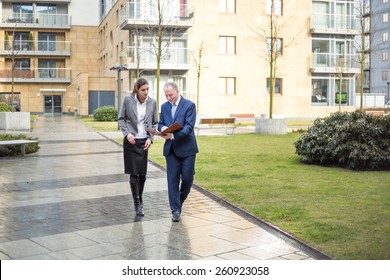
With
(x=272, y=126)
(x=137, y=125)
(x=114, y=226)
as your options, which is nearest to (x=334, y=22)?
(x=272, y=126)

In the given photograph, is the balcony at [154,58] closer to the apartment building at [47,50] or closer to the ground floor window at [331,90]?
the ground floor window at [331,90]

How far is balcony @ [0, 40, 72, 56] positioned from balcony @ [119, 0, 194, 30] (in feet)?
71.6

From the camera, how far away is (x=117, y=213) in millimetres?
8023

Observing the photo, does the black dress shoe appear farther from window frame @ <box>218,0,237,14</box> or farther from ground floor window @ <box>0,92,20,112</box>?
ground floor window @ <box>0,92,20,112</box>

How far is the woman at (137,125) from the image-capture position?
766cm

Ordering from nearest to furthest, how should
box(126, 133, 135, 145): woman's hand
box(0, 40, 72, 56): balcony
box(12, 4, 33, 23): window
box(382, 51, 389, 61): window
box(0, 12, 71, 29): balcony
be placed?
box(126, 133, 135, 145): woman's hand
box(0, 40, 72, 56): balcony
box(0, 12, 71, 29): balcony
box(12, 4, 33, 23): window
box(382, 51, 389, 61): window

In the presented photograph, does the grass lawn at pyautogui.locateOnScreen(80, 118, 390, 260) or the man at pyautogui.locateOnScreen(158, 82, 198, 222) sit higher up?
the man at pyautogui.locateOnScreen(158, 82, 198, 222)

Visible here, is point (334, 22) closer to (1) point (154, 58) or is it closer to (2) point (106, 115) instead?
(1) point (154, 58)

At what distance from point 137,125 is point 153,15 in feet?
107

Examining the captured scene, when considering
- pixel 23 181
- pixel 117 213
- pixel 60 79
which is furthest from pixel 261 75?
pixel 117 213

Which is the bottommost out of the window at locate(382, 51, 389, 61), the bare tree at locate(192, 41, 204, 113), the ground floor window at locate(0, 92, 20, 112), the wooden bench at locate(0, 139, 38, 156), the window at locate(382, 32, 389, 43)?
the wooden bench at locate(0, 139, 38, 156)

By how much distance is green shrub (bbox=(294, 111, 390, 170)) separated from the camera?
12.3 m

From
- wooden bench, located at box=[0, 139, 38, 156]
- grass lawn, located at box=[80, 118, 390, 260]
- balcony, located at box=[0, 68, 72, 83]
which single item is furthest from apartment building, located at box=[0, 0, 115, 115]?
grass lawn, located at box=[80, 118, 390, 260]
